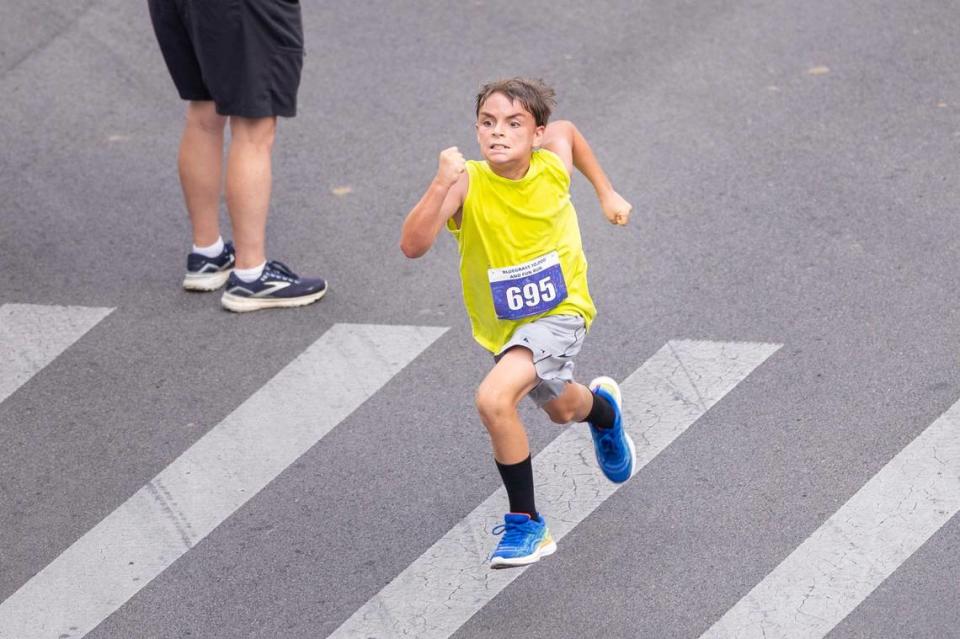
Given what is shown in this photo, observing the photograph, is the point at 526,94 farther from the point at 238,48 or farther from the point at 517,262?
the point at 238,48

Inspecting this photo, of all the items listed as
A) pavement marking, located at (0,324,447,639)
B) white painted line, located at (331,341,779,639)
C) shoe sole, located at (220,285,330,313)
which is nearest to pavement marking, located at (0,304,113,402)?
shoe sole, located at (220,285,330,313)

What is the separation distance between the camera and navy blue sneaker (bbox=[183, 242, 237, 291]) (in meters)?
7.36

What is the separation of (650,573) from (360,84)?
14.5 ft

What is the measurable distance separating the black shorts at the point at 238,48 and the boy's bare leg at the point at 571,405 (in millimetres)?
2255

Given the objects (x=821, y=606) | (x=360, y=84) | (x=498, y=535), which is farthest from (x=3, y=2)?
(x=821, y=606)

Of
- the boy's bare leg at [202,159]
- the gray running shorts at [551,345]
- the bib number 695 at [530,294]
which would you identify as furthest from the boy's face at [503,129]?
the boy's bare leg at [202,159]

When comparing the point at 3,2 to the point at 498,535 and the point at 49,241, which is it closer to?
the point at 49,241

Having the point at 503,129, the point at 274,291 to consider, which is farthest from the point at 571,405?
the point at 274,291

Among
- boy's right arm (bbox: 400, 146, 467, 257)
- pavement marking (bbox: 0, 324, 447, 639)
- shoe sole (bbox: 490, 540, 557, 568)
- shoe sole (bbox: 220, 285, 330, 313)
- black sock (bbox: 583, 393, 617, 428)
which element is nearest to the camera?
boy's right arm (bbox: 400, 146, 467, 257)

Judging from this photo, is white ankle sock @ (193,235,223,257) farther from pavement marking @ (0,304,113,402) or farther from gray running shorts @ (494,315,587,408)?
gray running shorts @ (494,315,587,408)

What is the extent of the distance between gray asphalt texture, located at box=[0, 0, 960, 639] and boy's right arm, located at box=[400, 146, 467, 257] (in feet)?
3.96

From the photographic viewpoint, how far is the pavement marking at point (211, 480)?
5410mm

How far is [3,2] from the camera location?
33.1ft

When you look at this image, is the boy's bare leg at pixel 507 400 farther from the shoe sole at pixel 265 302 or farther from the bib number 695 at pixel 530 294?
the shoe sole at pixel 265 302
